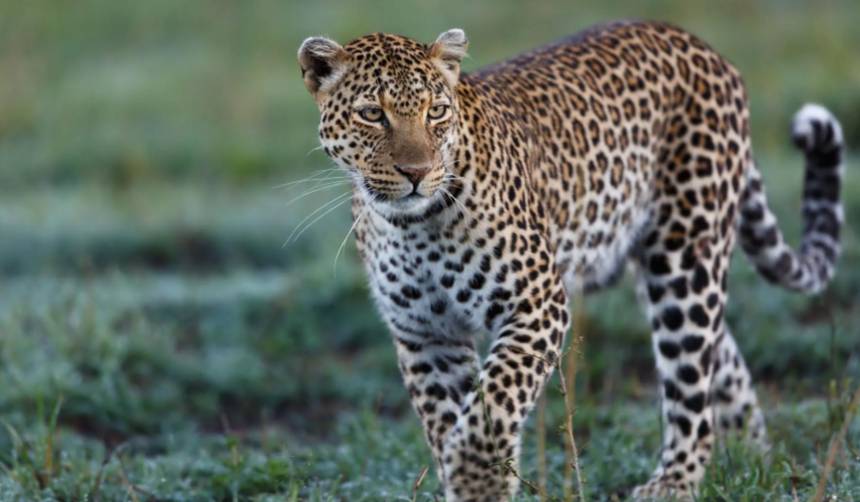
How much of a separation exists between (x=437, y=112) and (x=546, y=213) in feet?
2.71

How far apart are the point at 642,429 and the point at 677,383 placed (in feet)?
1.97

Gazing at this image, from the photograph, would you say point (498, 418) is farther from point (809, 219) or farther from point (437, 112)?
point (809, 219)

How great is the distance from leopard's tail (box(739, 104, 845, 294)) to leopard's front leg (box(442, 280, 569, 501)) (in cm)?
206

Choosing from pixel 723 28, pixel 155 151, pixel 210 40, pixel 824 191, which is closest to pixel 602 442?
pixel 824 191

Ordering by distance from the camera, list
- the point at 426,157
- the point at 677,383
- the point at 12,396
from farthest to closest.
A: the point at 12,396, the point at 677,383, the point at 426,157

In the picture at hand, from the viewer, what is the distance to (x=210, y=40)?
1705 cm

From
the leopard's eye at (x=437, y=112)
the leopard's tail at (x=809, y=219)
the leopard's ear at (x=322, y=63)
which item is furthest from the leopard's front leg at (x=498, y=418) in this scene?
the leopard's tail at (x=809, y=219)

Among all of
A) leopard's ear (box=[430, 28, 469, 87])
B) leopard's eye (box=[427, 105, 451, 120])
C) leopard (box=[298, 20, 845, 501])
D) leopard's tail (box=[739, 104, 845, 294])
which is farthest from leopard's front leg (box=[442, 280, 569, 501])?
leopard's tail (box=[739, 104, 845, 294])

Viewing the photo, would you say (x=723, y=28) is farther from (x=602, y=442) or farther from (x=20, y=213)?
(x=602, y=442)

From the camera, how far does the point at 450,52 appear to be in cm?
537

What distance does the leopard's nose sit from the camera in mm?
4957

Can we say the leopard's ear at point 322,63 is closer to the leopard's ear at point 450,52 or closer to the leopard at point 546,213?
the leopard at point 546,213

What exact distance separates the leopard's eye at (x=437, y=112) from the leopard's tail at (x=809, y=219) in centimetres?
224

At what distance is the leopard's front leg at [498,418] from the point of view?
5.07 meters
